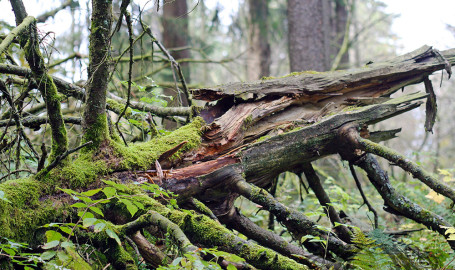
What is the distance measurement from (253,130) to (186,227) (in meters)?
1.36

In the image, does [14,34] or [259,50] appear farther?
[259,50]

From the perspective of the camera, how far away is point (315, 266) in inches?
96.3

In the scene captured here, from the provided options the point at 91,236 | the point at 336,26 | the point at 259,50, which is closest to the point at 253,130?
the point at 91,236

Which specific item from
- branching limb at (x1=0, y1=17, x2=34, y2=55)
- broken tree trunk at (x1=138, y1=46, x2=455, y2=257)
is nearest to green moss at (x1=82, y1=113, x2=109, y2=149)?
broken tree trunk at (x1=138, y1=46, x2=455, y2=257)

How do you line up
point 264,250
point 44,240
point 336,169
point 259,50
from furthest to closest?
point 259,50
point 336,169
point 44,240
point 264,250

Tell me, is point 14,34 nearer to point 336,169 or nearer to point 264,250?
point 264,250

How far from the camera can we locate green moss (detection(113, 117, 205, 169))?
2.84 m

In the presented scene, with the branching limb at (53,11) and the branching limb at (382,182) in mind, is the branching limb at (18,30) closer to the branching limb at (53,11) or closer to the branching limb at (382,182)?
the branching limb at (382,182)

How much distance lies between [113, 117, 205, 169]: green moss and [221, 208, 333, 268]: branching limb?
0.71 meters

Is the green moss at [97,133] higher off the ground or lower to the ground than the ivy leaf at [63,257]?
higher

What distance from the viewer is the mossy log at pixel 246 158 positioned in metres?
2.29

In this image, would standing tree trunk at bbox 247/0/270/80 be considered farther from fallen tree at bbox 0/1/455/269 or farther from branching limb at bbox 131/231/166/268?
branching limb at bbox 131/231/166/268

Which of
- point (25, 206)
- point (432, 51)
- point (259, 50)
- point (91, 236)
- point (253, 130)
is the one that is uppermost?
point (259, 50)

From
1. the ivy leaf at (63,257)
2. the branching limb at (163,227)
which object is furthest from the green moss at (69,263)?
the branching limb at (163,227)
